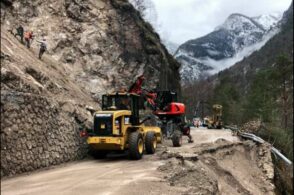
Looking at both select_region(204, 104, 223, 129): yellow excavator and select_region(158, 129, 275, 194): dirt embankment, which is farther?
select_region(204, 104, 223, 129): yellow excavator

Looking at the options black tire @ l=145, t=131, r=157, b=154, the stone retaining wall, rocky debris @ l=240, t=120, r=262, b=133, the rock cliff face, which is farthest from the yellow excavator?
the stone retaining wall

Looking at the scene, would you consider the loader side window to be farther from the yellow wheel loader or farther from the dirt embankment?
the dirt embankment

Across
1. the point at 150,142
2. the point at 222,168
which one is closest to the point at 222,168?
the point at 222,168

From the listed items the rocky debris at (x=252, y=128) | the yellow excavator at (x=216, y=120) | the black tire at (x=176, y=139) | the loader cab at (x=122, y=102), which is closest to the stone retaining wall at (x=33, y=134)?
the loader cab at (x=122, y=102)

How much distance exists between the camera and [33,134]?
15383mm

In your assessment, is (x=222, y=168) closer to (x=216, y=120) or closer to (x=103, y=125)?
(x=103, y=125)

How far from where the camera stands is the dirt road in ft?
38.2

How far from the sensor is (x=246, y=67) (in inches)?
6949

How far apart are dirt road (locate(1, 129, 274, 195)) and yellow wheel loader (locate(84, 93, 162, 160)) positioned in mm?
906

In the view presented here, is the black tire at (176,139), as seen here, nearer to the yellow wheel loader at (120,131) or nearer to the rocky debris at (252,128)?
the yellow wheel loader at (120,131)

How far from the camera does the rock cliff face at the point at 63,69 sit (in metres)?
15.0

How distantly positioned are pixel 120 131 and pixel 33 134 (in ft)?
12.5

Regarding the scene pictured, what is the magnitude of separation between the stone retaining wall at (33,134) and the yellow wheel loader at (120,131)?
1005mm

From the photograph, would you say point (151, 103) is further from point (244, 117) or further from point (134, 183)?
point (244, 117)
